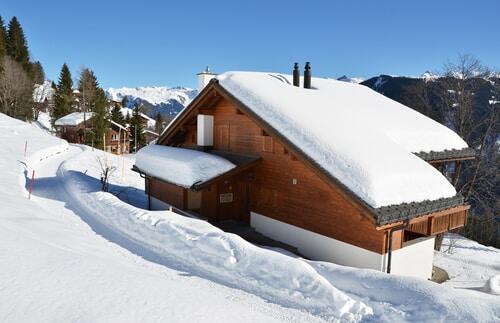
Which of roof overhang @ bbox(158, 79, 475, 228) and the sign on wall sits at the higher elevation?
roof overhang @ bbox(158, 79, 475, 228)

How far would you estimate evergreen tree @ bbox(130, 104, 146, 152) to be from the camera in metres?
55.0

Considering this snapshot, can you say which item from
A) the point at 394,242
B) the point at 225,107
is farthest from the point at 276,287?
the point at 225,107

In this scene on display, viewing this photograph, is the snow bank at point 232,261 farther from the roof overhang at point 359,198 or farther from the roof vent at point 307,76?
the roof vent at point 307,76

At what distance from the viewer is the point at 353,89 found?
18938 millimetres

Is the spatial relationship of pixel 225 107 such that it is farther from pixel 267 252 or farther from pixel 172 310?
pixel 172 310

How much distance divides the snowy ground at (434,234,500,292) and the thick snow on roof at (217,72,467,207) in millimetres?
3459

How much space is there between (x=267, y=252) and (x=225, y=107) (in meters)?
7.94

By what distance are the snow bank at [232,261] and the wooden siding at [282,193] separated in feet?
8.69

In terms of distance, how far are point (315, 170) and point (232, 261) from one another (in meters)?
3.42

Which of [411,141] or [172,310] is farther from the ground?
[411,141]

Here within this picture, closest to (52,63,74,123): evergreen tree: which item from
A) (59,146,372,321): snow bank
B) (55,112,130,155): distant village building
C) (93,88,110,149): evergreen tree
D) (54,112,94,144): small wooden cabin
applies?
(55,112,130,155): distant village building

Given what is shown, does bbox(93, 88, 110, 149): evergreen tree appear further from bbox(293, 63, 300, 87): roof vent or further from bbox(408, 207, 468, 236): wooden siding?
bbox(408, 207, 468, 236): wooden siding

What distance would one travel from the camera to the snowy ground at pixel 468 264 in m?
11.7

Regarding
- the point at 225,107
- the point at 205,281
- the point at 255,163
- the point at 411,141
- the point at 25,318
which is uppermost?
the point at 225,107
